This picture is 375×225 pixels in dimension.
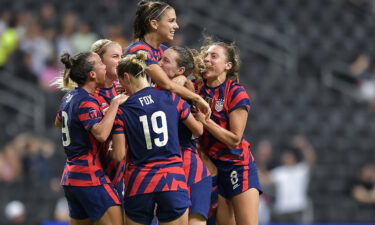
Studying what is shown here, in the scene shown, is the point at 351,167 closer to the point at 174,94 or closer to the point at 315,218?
the point at 315,218

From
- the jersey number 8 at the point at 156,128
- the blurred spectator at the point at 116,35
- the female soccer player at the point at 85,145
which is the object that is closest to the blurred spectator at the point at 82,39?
the blurred spectator at the point at 116,35

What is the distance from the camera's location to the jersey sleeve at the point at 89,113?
6.54m

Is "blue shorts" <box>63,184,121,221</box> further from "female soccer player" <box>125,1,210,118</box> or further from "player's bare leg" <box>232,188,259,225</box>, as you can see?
"player's bare leg" <box>232,188,259,225</box>

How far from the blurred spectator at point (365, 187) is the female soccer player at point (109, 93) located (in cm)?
769

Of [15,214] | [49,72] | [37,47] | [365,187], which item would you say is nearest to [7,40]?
[37,47]

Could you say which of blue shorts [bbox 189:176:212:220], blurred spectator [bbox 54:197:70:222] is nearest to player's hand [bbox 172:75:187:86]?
blue shorts [bbox 189:176:212:220]

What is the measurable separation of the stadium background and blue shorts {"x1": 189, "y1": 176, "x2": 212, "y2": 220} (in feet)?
19.4

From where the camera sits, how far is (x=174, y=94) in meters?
6.58

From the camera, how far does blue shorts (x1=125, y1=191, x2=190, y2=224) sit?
640 cm

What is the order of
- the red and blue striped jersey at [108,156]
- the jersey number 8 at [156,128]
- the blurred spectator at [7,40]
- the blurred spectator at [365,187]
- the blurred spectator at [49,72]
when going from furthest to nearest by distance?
1. the blurred spectator at [7,40]
2. the blurred spectator at [49,72]
3. the blurred spectator at [365,187]
4. the red and blue striped jersey at [108,156]
5. the jersey number 8 at [156,128]

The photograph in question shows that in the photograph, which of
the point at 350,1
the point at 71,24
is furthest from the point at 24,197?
the point at 350,1

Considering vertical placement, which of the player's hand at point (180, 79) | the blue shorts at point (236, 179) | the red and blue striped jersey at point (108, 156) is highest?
the player's hand at point (180, 79)

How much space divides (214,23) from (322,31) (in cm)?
249

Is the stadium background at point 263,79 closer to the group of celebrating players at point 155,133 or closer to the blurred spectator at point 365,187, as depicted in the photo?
the blurred spectator at point 365,187
